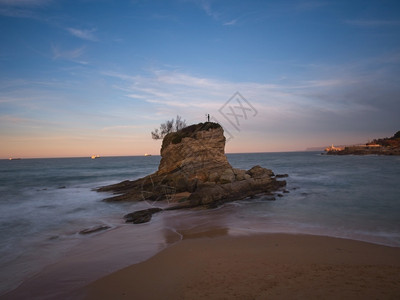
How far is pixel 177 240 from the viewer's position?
9508 mm

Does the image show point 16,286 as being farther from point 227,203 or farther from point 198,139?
point 198,139

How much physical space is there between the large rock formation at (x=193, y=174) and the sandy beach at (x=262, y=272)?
33.7 ft

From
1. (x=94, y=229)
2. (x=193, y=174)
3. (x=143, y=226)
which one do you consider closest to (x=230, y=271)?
(x=143, y=226)

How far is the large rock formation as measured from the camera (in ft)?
66.1

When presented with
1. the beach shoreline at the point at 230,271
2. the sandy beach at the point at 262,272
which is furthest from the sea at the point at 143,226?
the sandy beach at the point at 262,272

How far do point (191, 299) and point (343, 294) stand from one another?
3298 millimetres

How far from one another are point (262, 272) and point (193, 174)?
1623 centimetres

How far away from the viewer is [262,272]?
21.0ft

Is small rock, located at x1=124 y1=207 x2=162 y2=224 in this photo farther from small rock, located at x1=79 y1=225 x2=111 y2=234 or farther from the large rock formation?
the large rock formation

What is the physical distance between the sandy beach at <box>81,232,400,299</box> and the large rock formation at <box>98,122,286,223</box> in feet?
33.7

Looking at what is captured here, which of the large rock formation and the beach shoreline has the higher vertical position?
the large rock formation

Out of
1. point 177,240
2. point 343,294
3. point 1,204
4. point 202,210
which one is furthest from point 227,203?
point 1,204

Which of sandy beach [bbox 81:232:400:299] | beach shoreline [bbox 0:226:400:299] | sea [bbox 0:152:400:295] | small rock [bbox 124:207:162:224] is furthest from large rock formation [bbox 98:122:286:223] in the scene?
sandy beach [bbox 81:232:400:299]

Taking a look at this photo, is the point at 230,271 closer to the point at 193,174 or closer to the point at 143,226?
the point at 143,226
